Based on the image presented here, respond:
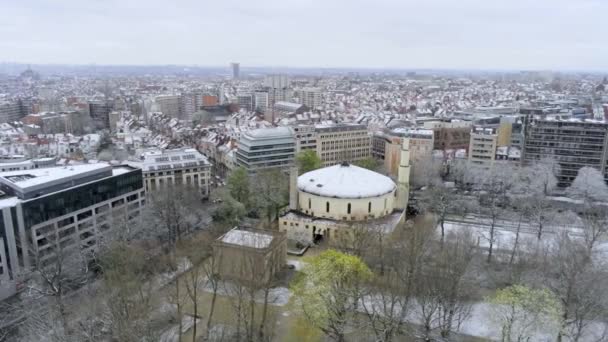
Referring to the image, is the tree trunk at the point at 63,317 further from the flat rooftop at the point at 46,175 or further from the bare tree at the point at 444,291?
the bare tree at the point at 444,291

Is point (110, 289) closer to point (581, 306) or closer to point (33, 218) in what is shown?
point (33, 218)

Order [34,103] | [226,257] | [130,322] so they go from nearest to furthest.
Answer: [130,322] → [226,257] → [34,103]

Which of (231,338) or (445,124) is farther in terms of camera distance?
(445,124)

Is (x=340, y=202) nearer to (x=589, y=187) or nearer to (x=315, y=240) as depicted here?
(x=315, y=240)

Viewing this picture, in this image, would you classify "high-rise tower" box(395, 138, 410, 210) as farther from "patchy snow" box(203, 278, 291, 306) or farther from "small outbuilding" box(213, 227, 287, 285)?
"patchy snow" box(203, 278, 291, 306)

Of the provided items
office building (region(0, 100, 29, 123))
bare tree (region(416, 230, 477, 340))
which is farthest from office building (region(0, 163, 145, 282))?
office building (region(0, 100, 29, 123))

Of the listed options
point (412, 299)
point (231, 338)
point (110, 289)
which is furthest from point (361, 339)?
point (110, 289)
